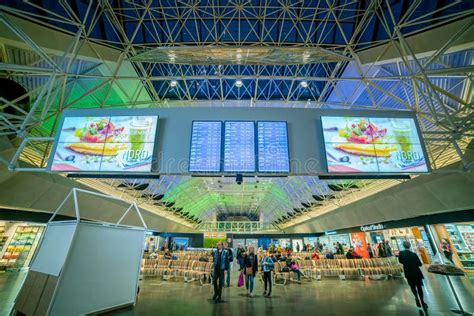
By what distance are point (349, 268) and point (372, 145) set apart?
11.1 meters

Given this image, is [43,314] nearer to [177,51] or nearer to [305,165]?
[305,165]

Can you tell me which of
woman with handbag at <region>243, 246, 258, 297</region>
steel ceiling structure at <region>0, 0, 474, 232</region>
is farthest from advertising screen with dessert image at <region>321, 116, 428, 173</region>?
woman with handbag at <region>243, 246, 258, 297</region>

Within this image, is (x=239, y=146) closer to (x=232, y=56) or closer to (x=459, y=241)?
(x=232, y=56)

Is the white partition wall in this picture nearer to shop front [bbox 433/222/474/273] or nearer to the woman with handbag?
the woman with handbag

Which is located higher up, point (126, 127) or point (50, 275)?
point (126, 127)

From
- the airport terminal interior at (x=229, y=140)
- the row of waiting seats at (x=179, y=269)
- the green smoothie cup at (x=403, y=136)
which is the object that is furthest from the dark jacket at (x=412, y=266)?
the row of waiting seats at (x=179, y=269)

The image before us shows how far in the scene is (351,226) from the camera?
24547 mm

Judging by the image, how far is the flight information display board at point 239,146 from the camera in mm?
7102

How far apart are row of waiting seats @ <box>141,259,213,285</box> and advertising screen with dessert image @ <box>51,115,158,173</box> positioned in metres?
8.91

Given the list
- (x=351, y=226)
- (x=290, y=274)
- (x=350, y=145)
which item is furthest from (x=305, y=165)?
(x=351, y=226)

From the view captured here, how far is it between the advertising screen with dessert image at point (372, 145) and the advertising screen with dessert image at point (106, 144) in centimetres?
622

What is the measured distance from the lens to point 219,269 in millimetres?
8102

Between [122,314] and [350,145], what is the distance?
887 cm

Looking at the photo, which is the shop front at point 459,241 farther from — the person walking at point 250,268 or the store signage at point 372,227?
the person walking at point 250,268
